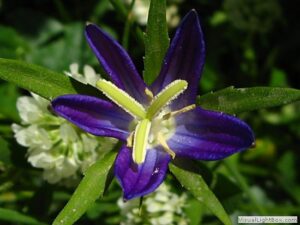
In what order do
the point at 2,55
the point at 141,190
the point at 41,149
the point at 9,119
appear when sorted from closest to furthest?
the point at 141,190
the point at 41,149
the point at 9,119
the point at 2,55

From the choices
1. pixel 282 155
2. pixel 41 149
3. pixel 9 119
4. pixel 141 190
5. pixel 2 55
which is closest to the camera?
pixel 141 190

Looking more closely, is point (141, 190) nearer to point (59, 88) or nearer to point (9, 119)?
point (59, 88)

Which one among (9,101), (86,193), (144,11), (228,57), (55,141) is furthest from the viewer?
(228,57)

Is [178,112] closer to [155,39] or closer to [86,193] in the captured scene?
[155,39]

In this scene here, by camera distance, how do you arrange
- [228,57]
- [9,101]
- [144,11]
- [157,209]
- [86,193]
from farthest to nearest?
[228,57], [144,11], [9,101], [157,209], [86,193]

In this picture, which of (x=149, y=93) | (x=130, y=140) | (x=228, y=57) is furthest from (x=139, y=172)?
(x=228, y=57)

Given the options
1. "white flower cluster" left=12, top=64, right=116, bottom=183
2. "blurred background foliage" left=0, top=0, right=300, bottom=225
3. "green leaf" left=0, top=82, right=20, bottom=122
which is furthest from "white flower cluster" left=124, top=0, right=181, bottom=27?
"white flower cluster" left=12, top=64, right=116, bottom=183

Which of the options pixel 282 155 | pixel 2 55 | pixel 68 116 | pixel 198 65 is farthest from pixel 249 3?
pixel 68 116

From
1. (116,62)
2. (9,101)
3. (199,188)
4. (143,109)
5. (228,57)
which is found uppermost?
(116,62)
